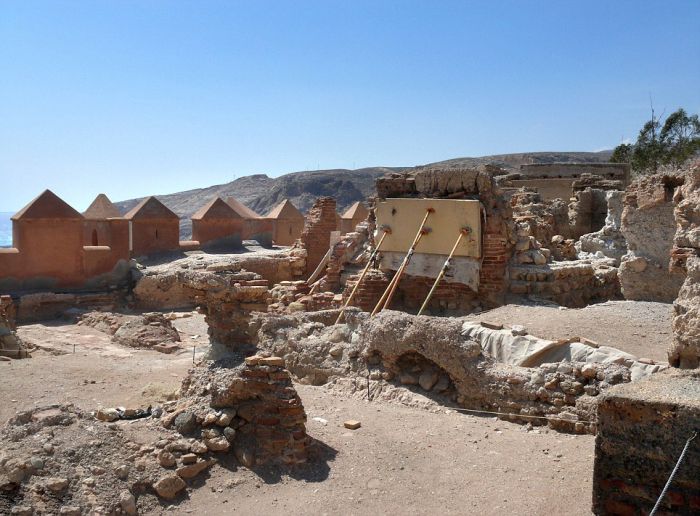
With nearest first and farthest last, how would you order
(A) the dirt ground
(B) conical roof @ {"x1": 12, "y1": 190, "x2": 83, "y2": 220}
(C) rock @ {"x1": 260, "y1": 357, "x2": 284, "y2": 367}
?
1. (A) the dirt ground
2. (C) rock @ {"x1": 260, "y1": 357, "x2": 284, "y2": 367}
3. (B) conical roof @ {"x1": 12, "y1": 190, "x2": 83, "y2": 220}

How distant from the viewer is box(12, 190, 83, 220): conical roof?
1369cm

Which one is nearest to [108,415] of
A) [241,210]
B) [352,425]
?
[352,425]

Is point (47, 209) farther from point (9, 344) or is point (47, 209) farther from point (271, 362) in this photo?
point (271, 362)

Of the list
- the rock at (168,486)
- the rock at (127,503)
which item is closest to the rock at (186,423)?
the rock at (168,486)

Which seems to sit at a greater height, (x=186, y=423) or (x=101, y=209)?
(x=101, y=209)

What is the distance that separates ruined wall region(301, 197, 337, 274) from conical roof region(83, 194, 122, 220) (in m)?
5.55

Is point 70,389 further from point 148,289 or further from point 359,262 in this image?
point 148,289

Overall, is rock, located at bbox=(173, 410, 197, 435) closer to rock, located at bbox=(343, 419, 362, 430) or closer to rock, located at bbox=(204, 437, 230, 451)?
rock, located at bbox=(204, 437, 230, 451)

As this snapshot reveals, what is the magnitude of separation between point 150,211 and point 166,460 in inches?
518

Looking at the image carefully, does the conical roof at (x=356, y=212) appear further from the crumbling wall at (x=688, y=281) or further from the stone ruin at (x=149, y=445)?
the crumbling wall at (x=688, y=281)

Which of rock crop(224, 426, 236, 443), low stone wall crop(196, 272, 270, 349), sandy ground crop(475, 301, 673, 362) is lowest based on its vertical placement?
rock crop(224, 426, 236, 443)

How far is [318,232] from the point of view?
15930 millimetres

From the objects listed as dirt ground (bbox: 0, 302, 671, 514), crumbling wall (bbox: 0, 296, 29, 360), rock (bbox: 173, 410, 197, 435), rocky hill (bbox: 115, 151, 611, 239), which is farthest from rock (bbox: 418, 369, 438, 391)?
rocky hill (bbox: 115, 151, 611, 239)

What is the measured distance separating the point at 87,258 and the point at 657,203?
1169 cm
